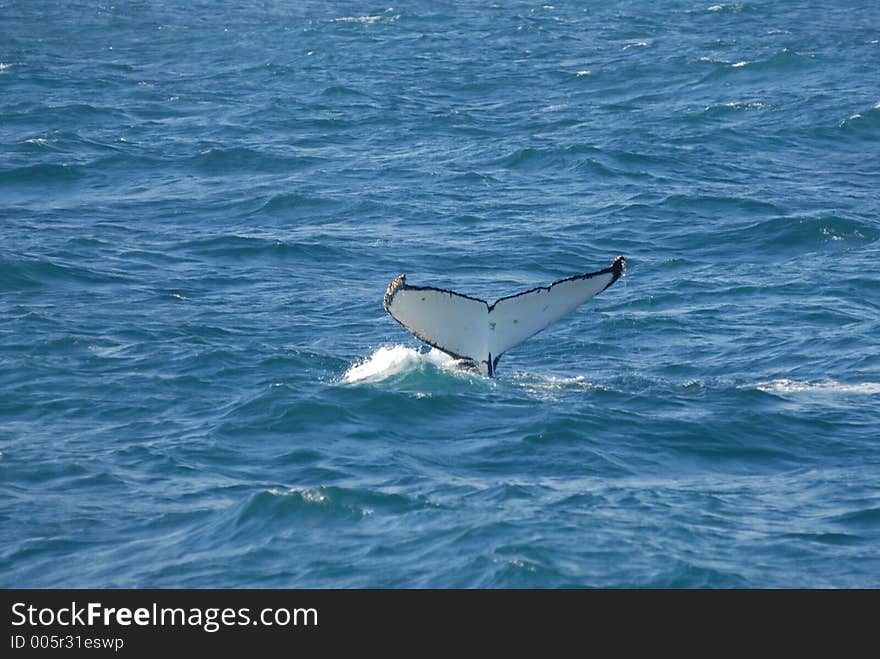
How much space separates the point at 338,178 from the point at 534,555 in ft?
83.1

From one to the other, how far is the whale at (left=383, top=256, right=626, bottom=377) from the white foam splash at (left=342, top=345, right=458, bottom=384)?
38.2 inches

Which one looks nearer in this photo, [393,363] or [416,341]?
[393,363]

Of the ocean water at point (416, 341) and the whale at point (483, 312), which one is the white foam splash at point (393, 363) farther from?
the whale at point (483, 312)

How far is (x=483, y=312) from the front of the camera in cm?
2247

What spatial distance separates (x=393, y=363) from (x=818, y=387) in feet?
22.5

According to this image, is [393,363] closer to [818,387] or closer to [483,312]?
[483,312]

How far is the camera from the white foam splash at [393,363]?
79.4ft

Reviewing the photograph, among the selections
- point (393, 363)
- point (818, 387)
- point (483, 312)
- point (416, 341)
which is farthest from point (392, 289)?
point (818, 387)

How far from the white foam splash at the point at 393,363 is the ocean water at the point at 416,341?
97 millimetres

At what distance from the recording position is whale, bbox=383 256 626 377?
2195 cm

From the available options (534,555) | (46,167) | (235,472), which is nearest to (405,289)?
(235,472)

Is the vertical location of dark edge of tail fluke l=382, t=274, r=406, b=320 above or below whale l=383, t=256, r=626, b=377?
above

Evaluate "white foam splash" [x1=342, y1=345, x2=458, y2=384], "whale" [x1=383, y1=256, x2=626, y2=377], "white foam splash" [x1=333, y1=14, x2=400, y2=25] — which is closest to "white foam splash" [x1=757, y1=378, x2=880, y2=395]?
"whale" [x1=383, y1=256, x2=626, y2=377]

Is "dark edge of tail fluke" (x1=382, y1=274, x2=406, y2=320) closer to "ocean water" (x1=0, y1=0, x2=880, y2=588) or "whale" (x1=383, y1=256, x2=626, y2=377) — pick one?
"whale" (x1=383, y1=256, x2=626, y2=377)
